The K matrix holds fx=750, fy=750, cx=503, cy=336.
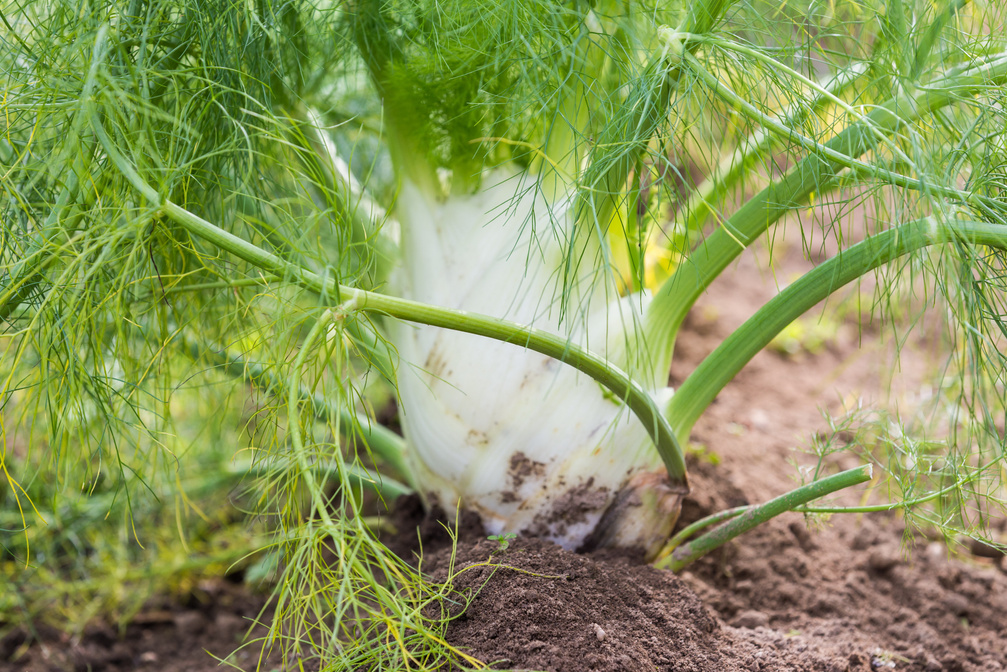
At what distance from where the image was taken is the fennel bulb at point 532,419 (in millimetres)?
1224

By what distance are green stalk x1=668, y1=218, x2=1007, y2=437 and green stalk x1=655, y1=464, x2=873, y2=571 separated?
0.55ft

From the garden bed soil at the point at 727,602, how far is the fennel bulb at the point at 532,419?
0.26ft

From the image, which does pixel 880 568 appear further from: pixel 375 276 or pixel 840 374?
pixel 375 276

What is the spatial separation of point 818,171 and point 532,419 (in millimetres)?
573

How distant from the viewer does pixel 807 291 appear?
1032 mm

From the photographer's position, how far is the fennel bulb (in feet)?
4.01

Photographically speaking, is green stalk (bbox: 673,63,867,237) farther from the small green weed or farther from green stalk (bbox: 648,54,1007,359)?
the small green weed

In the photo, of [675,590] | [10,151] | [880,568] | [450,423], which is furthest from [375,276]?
[880,568]

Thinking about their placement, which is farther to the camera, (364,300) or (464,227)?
(464,227)

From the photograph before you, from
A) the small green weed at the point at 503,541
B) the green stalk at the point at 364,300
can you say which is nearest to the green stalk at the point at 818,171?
the green stalk at the point at 364,300

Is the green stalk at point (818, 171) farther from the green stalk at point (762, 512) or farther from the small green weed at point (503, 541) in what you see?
the small green weed at point (503, 541)

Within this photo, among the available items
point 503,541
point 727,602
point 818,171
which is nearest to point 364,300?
point 503,541

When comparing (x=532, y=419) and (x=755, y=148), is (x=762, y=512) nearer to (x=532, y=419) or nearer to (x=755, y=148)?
(x=532, y=419)

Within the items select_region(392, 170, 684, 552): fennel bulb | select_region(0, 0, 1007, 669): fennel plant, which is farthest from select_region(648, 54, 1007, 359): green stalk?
select_region(392, 170, 684, 552): fennel bulb
